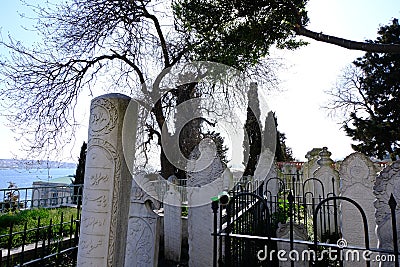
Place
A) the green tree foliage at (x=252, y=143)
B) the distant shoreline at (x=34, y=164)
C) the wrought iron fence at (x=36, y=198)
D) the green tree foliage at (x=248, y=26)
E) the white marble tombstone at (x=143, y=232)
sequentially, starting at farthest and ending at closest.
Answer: the green tree foliage at (x=252, y=143), the wrought iron fence at (x=36, y=198), the distant shoreline at (x=34, y=164), the green tree foliage at (x=248, y=26), the white marble tombstone at (x=143, y=232)

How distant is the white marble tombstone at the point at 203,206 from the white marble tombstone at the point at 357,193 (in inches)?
72.4

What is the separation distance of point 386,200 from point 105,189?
2.90m

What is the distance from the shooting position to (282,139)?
2194 cm

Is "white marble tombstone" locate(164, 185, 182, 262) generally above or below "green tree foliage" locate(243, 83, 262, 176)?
below

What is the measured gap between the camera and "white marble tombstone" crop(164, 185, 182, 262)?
5035 mm

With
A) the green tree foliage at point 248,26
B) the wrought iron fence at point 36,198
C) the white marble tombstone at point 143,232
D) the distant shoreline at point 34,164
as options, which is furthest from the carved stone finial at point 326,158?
the distant shoreline at point 34,164

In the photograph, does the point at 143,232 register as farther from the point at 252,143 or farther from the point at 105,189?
the point at 252,143

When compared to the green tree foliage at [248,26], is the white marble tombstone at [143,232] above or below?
below

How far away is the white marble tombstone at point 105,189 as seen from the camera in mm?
2416

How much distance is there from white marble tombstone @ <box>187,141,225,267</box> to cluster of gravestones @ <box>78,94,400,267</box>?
0.01 meters

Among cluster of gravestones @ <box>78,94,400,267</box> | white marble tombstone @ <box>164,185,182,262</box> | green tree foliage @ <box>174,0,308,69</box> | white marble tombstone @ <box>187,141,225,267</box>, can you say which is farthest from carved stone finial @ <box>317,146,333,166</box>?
white marble tombstone @ <box>164,185,182,262</box>

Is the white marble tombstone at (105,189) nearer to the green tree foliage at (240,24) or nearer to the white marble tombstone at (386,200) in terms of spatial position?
the white marble tombstone at (386,200)

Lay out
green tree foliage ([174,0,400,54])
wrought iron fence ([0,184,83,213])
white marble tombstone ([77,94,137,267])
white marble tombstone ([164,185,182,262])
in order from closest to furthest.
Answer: white marble tombstone ([77,94,137,267]), white marble tombstone ([164,185,182,262]), green tree foliage ([174,0,400,54]), wrought iron fence ([0,184,83,213])

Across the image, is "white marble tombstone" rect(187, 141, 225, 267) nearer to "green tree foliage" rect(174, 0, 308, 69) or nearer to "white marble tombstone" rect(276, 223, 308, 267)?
"white marble tombstone" rect(276, 223, 308, 267)
